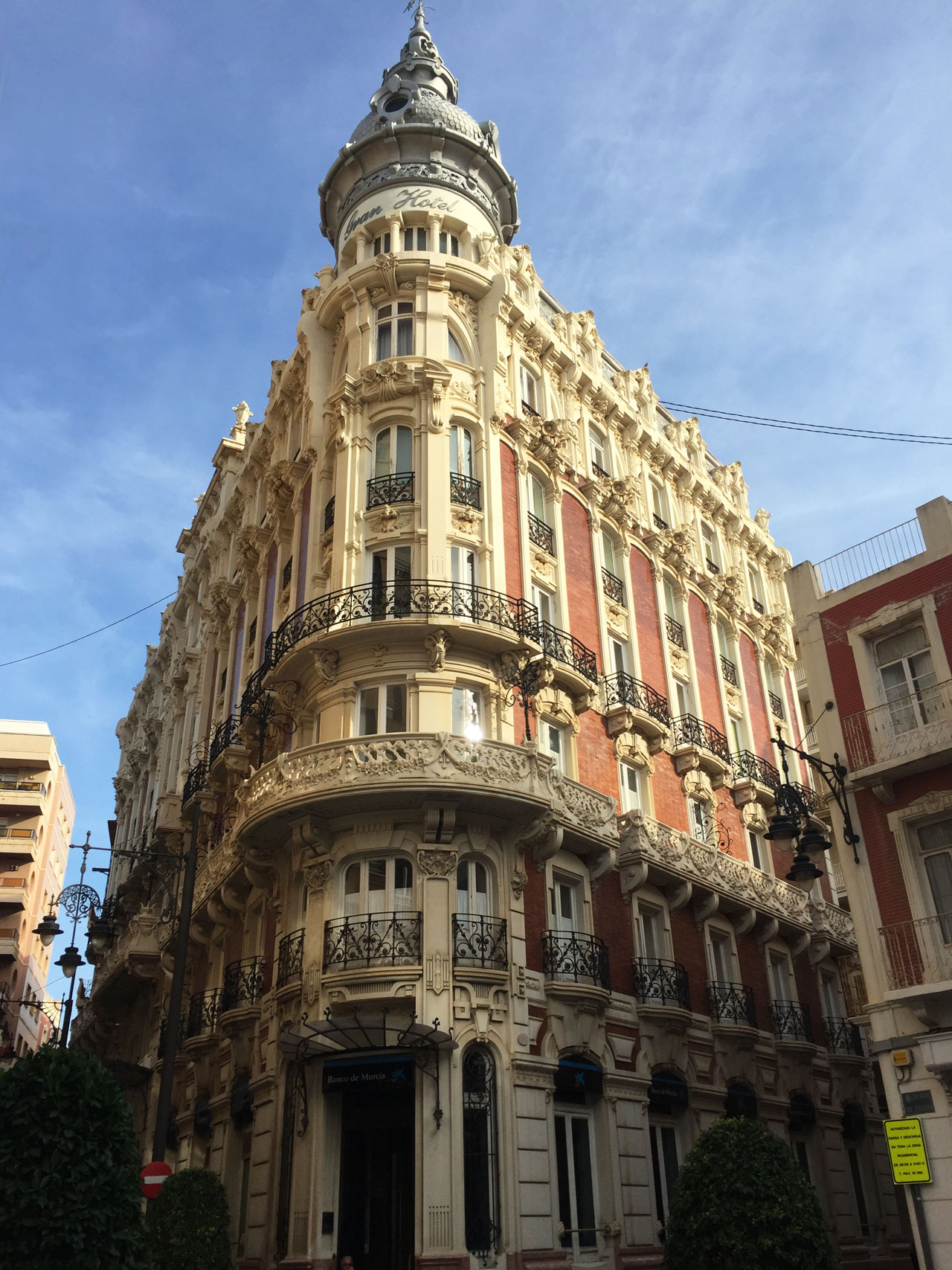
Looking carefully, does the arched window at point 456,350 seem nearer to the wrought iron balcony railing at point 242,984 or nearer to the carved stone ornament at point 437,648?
the carved stone ornament at point 437,648

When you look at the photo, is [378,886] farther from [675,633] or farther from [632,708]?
[675,633]

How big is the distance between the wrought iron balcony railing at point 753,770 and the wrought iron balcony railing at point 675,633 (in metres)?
4.05

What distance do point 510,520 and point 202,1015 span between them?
15568mm

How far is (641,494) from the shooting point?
3703 centimetres

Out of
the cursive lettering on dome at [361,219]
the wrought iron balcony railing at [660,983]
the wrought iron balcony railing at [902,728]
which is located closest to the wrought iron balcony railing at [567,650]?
the wrought iron balcony railing at [660,983]

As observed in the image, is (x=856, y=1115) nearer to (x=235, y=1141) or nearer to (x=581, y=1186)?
(x=581, y=1186)

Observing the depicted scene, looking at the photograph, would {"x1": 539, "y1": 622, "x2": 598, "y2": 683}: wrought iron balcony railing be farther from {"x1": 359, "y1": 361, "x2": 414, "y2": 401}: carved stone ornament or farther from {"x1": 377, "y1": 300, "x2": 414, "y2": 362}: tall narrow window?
{"x1": 377, "y1": 300, "x2": 414, "y2": 362}: tall narrow window

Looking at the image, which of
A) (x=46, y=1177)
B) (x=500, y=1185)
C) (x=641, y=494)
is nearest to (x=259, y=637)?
(x=641, y=494)

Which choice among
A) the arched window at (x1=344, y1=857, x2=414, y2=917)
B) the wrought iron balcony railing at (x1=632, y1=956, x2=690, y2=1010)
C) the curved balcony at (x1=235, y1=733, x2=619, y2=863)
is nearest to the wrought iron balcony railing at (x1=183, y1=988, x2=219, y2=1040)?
the curved balcony at (x1=235, y1=733, x2=619, y2=863)

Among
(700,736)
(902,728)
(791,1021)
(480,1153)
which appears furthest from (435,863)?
(791,1021)

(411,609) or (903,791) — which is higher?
(411,609)

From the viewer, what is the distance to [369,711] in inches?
969

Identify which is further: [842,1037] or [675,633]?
[675,633]

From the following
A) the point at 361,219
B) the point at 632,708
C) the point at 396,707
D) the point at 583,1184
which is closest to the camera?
the point at 583,1184
